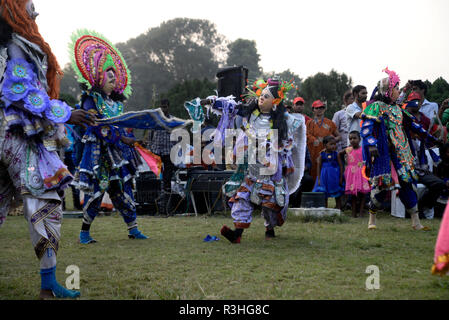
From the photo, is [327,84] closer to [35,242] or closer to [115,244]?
[115,244]

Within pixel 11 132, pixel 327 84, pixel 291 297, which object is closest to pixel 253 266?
pixel 291 297

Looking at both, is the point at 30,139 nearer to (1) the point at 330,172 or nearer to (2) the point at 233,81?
(1) the point at 330,172

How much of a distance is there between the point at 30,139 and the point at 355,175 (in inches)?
260

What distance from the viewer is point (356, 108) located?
9164mm

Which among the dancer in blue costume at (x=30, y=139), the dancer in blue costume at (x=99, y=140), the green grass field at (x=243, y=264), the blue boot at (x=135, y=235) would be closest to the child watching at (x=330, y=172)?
the green grass field at (x=243, y=264)

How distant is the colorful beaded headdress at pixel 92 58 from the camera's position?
5.93 meters

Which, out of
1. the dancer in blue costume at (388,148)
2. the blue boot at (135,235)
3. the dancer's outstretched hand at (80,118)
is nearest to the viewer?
the dancer's outstretched hand at (80,118)

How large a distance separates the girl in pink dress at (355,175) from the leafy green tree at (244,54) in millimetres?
48983

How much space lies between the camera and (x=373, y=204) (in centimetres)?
677

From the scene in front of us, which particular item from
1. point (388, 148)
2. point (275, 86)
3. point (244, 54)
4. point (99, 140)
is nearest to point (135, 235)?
point (99, 140)

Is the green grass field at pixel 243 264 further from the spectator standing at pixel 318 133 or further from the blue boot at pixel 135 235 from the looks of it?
the spectator standing at pixel 318 133

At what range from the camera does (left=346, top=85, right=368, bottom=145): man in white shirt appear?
915 cm

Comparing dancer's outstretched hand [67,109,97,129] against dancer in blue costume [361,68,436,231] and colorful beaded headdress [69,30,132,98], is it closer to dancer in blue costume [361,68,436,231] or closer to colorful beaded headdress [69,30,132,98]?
colorful beaded headdress [69,30,132,98]
